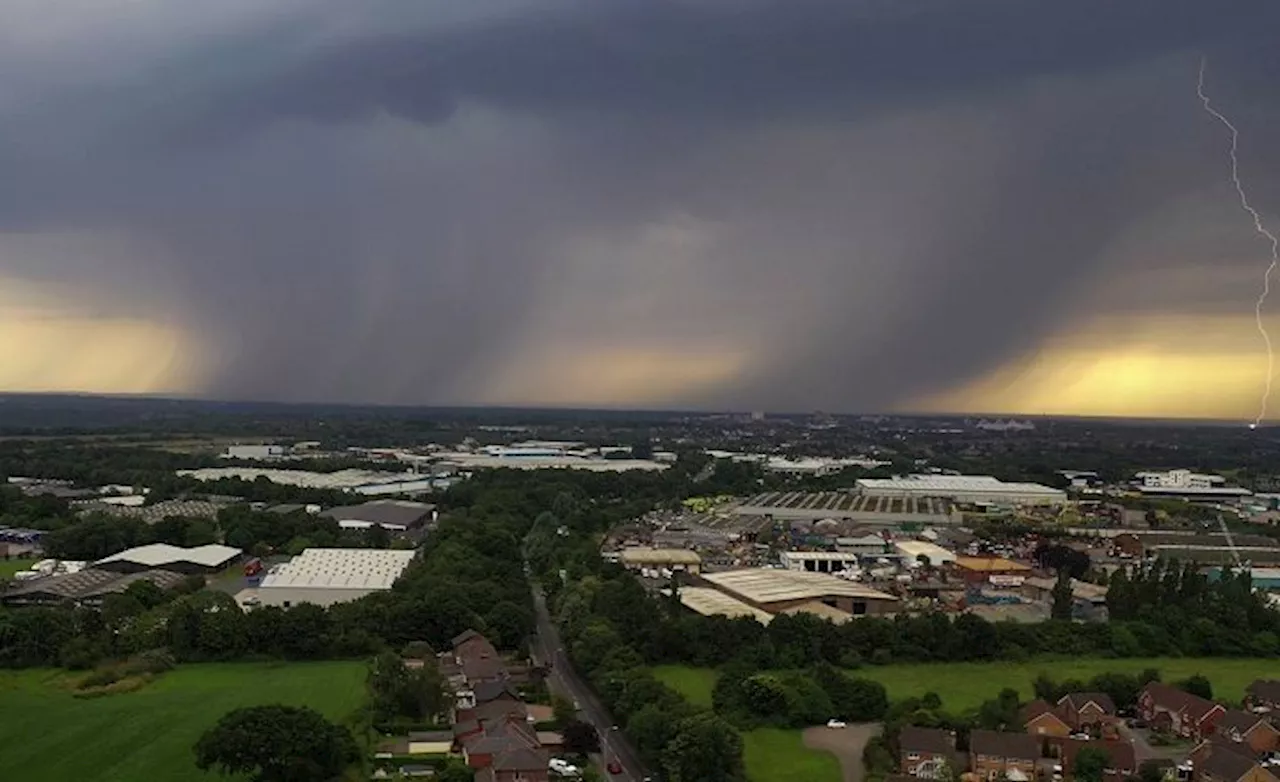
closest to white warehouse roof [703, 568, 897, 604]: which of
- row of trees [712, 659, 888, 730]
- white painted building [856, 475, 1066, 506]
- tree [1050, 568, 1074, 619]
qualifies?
tree [1050, 568, 1074, 619]

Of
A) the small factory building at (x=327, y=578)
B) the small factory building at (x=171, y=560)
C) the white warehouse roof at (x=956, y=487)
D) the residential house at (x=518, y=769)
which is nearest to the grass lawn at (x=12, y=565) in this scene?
the small factory building at (x=171, y=560)

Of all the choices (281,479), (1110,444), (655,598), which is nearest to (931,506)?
(655,598)

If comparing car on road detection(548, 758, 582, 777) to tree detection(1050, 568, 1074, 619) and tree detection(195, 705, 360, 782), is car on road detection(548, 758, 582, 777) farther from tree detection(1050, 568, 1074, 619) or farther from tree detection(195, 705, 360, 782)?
tree detection(1050, 568, 1074, 619)

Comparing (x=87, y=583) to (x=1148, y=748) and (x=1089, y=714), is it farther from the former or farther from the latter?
(x=1148, y=748)

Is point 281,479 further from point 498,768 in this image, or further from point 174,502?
point 498,768

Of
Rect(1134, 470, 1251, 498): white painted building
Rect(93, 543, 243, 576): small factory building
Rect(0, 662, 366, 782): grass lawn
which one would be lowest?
Rect(0, 662, 366, 782): grass lawn

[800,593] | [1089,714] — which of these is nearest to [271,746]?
[1089,714]
